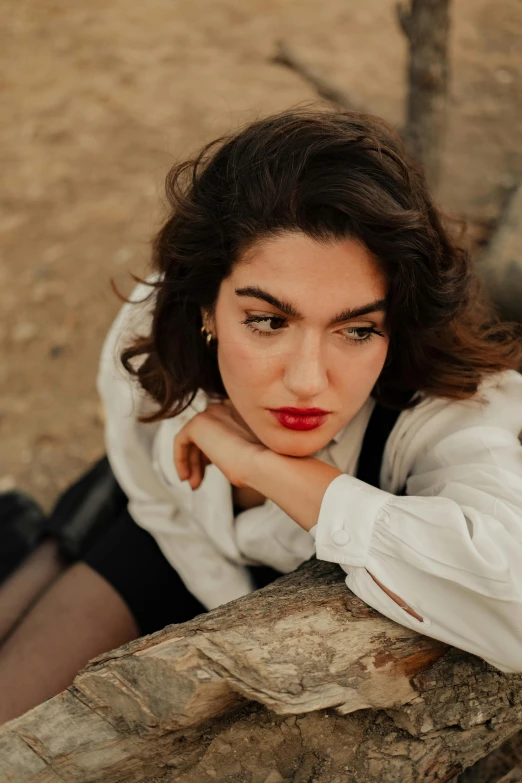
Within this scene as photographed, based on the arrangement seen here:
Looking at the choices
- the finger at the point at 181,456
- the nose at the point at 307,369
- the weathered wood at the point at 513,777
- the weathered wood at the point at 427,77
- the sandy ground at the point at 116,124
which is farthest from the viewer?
the sandy ground at the point at 116,124

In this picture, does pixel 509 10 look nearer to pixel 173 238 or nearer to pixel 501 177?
pixel 501 177

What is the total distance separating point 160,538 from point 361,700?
1.17 m

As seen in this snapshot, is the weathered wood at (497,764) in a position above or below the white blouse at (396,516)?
below

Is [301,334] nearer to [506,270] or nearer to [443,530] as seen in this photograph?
[443,530]

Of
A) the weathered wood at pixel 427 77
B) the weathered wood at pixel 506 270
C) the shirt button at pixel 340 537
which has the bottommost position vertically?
the shirt button at pixel 340 537

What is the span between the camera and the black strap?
91.7 inches

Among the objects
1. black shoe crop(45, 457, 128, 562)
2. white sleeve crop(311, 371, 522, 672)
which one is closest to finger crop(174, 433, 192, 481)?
white sleeve crop(311, 371, 522, 672)

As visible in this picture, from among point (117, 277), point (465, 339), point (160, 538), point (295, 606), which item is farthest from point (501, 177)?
point (295, 606)

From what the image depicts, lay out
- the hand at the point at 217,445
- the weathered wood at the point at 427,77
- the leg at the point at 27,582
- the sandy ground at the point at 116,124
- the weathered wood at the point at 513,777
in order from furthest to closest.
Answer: the sandy ground at the point at 116,124 < the weathered wood at the point at 427,77 < the leg at the point at 27,582 < the hand at the point at 217,445 < the weathered wood at the point at 513,777

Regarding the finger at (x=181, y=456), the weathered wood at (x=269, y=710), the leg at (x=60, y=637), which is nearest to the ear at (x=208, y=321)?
the finger at (x=181, y=456)

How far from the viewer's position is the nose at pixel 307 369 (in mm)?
1901

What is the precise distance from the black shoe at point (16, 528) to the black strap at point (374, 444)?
153 cm

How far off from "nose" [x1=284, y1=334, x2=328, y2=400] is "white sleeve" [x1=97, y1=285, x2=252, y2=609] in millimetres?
866

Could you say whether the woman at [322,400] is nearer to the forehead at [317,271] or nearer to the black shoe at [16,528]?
the forehead at [317,271]
